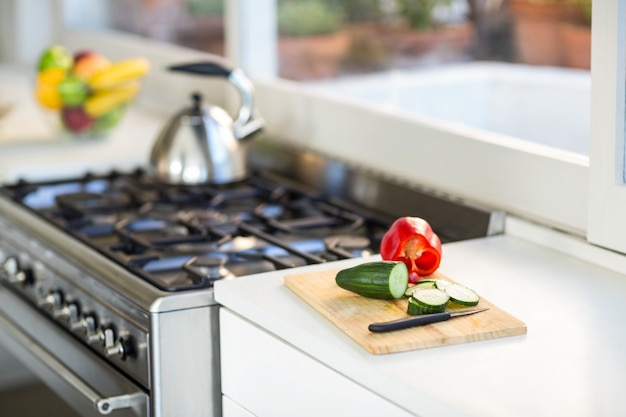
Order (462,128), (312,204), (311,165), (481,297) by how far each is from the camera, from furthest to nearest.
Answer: (311,165), (312,204), (462,128), (481,297)

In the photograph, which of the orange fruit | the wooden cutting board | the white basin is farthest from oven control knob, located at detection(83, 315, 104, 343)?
the orange fruit

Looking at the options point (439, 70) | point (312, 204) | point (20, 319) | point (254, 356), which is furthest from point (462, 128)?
point (20, 319)

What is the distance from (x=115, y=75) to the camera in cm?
258

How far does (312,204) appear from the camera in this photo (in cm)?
211

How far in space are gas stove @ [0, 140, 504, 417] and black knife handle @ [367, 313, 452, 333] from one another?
13.7 inches

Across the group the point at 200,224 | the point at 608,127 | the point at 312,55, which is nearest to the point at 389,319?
the point at 608,127

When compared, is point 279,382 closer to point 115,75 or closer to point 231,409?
point 231,409

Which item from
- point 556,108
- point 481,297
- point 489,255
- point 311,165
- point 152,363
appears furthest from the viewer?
point 311,165

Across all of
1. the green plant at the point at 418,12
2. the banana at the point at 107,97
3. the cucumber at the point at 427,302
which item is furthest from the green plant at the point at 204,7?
the cucumber at the point at 427,302

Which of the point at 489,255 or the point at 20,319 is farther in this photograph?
the point at 20,319

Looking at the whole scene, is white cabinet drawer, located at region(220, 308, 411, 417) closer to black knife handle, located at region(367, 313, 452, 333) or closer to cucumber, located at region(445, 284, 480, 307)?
black knife handle, located at region(367, 313, 452, 333)

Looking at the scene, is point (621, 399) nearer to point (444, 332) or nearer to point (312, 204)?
point (444, 332)

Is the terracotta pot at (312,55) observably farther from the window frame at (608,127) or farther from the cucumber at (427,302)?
the cucumber at (427,302)

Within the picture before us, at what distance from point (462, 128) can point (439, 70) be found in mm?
189
